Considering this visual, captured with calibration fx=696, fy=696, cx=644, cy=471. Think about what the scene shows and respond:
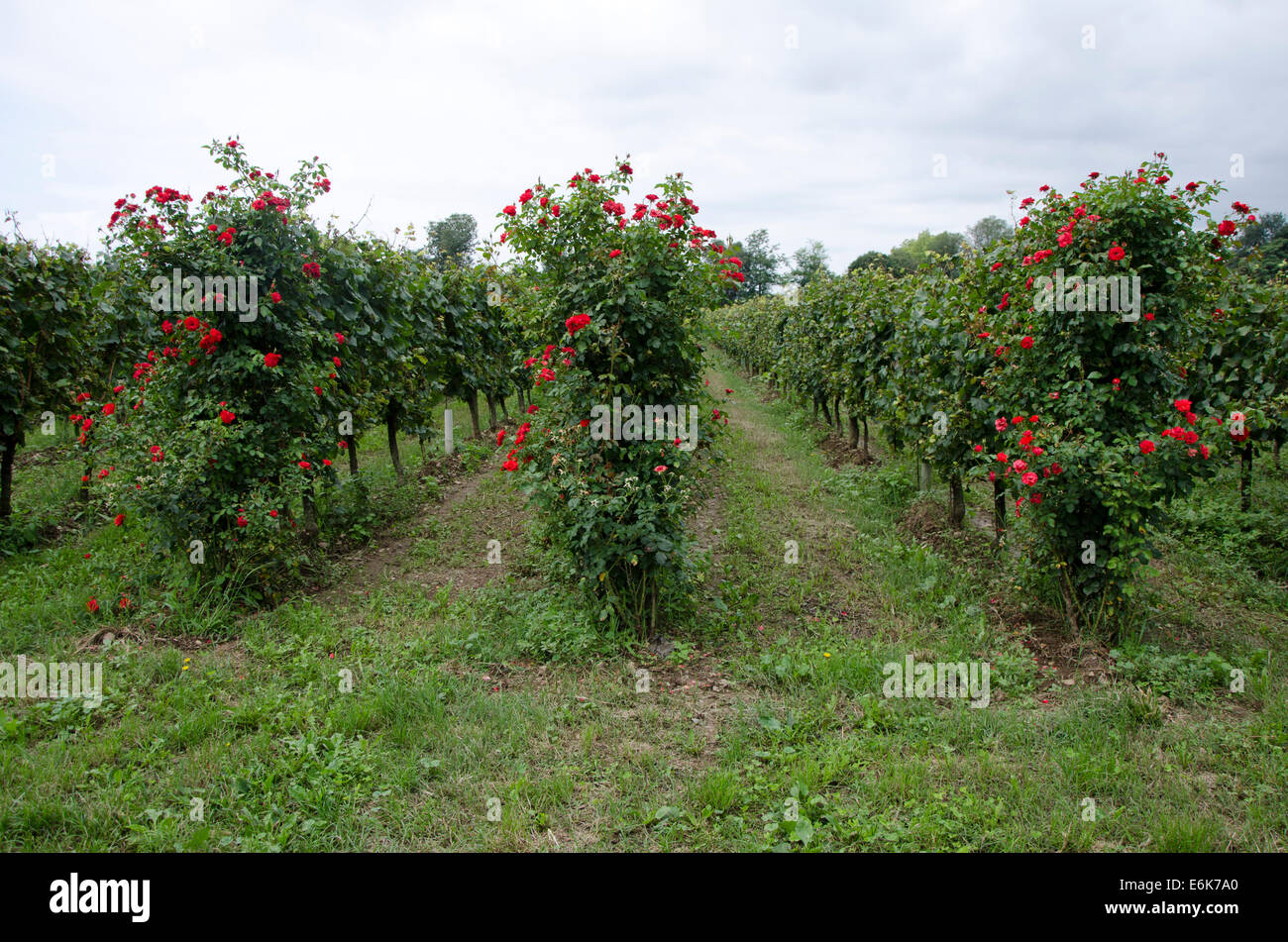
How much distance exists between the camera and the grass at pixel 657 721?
3061 millimetres

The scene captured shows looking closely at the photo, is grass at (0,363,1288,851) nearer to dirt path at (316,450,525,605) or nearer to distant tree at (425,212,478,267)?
dirt path at (316,450,525,605)

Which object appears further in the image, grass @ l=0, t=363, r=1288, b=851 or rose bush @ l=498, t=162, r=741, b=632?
rose bush @ l=498, t=162, r=741, b=632

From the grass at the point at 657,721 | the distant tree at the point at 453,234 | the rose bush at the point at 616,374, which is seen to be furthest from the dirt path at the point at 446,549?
the distant tree at the point at 453,234

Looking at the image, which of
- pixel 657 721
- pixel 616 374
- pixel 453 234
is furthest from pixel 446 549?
pixel 453 234

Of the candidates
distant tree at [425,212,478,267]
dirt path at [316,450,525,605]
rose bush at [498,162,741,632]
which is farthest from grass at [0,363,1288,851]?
distant tree at [425,212,478,267]

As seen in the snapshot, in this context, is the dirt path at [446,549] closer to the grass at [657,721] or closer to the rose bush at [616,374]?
the grass at [657,721]

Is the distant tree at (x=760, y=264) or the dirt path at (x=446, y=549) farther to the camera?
the distant tree at (x=760, y=264)

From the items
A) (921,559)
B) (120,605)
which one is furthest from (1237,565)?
(120,605)

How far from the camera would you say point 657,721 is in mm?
4027

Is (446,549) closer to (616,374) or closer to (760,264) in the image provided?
(616,374)

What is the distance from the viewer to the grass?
3.06 m

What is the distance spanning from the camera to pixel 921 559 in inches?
252
